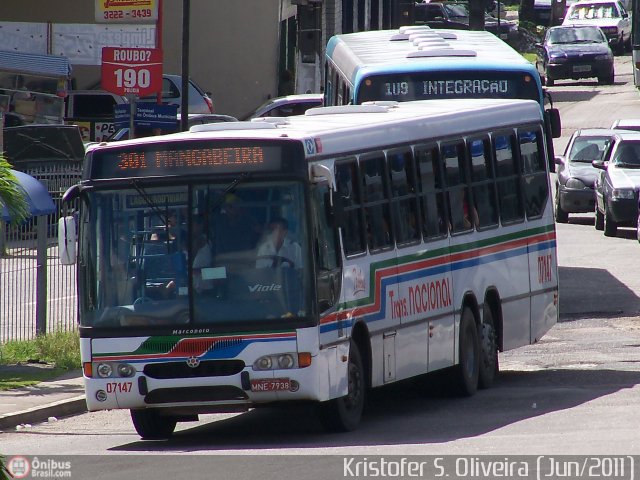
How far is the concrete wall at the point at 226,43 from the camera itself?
41.5 m

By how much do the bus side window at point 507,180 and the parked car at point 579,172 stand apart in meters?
14.6

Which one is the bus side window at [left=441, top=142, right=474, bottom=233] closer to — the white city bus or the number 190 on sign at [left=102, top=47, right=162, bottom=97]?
the white city bus

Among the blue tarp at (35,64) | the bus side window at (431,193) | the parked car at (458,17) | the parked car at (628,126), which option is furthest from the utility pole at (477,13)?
the parked car at (458,17)

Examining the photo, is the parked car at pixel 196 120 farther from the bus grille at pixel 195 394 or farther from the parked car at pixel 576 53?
the parked car at pixel 576 53

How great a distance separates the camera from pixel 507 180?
15.7 meters

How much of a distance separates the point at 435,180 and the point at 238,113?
97.7ft

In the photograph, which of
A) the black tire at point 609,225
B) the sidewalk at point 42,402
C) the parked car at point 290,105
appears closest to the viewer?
the sidewalk at point 42,402

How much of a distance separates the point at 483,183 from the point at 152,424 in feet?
14.7

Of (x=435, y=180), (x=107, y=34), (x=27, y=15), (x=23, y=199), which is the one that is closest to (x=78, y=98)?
(x=107, y=34)

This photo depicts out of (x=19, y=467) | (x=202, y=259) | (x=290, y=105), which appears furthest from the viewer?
(x=290, y=105)

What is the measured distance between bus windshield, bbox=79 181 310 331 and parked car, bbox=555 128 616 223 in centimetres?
1924

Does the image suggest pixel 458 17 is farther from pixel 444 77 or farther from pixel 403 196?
pixel 403 196

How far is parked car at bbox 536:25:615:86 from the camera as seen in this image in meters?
51.2

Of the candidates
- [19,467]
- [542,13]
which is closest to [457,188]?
[19,467]
